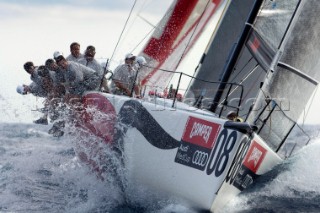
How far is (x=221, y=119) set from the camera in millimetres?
4480

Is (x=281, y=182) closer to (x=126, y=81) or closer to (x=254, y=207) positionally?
(x=254, y=207)

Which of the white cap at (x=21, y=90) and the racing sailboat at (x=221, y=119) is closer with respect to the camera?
the racing sailboat at (x=221, y=119)

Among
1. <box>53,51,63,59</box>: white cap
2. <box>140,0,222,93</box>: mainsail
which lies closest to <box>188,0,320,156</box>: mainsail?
<box>140,0,222,93</box>: mainsail

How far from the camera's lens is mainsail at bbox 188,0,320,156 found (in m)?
5.38

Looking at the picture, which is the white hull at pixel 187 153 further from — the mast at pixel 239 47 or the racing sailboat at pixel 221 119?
the mast at pixel 239 47

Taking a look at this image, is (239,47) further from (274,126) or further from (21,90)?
(21,90)

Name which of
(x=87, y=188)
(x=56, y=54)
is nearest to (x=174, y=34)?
(x=56, y=54)

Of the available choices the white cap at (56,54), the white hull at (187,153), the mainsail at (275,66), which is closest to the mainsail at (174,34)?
the mainsail at (275,66)

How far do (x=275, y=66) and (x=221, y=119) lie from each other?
1107 millimetres

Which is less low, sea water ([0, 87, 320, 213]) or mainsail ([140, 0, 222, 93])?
mainsail ([140, 0, 222, 93])

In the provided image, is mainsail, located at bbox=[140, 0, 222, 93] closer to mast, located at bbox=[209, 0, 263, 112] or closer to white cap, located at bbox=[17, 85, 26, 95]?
white cap, located at bbox=[17, 85, 26, 95]

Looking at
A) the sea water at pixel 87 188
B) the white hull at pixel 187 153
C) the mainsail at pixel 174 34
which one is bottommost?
the sea water at pixel 87 188

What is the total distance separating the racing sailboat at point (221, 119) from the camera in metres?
4.44

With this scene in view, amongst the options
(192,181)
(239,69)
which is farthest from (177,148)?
(239,69)
